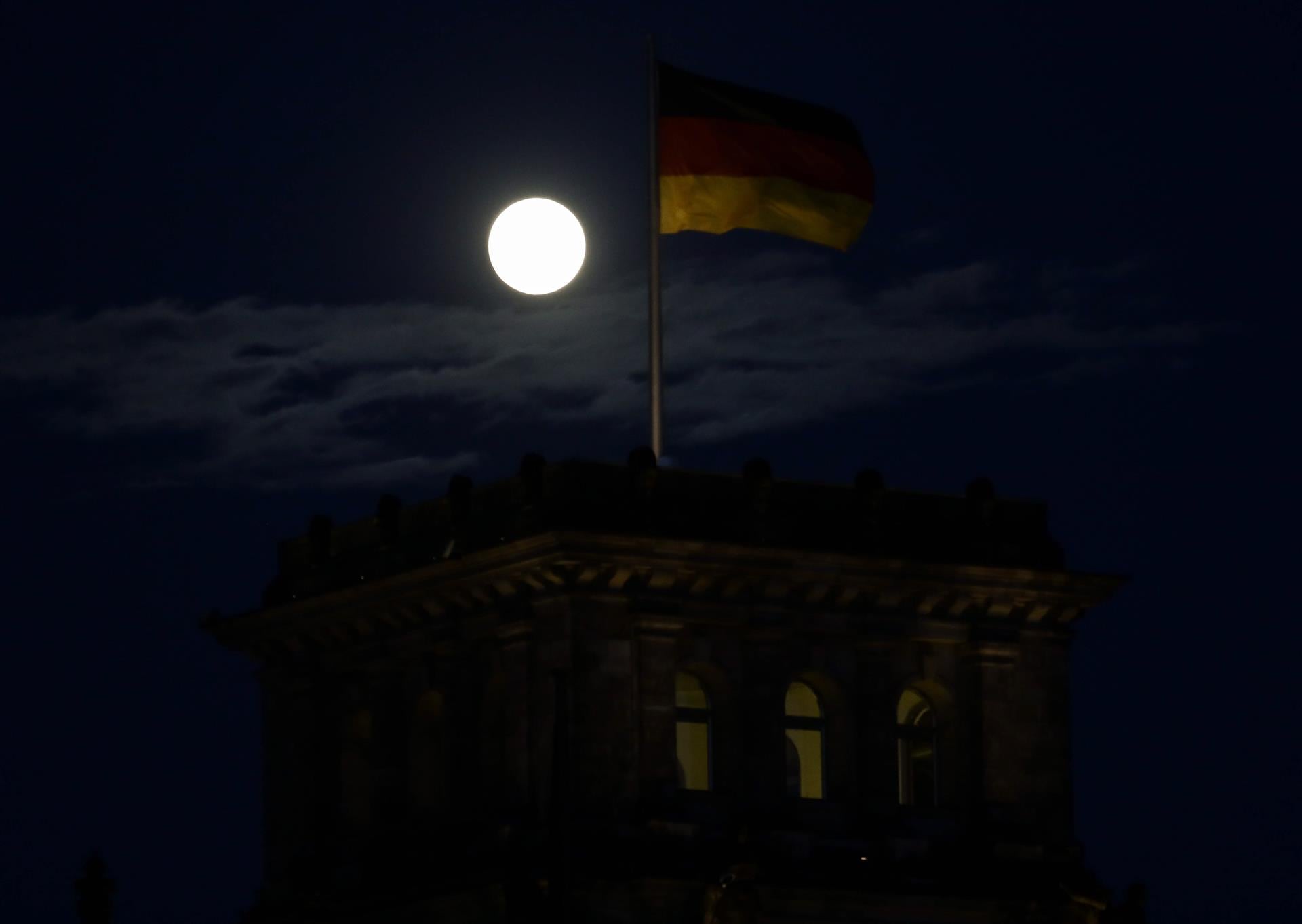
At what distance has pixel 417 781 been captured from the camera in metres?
102

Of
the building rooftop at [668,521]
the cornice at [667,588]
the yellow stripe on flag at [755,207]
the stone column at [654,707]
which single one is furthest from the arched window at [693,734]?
the yellow stripe on flag at [755,207]

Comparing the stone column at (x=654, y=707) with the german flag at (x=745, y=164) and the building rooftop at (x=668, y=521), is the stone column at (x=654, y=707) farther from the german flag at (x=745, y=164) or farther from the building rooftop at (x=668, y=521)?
the german flag at (x=745, y=164)

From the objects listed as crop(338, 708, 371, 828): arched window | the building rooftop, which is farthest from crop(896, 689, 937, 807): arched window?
crop(338, 708, 371, 828): arched window

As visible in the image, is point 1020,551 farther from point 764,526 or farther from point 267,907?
point 267,907

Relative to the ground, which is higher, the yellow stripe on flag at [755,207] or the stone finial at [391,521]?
the yellow stripe on flag at [755,207]

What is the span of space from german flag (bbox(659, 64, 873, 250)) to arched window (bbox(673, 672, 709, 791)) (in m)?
9.86

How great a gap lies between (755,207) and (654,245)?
2.56m

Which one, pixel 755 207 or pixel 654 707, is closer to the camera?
pixel 654 707

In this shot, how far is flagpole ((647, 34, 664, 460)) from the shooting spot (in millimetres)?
98875

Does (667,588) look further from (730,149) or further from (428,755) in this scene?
(730,149)

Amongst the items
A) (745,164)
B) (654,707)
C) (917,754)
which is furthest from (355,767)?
(745,164)

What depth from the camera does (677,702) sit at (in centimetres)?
9844

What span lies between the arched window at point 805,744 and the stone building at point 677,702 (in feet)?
0.24

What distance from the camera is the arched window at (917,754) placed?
333 ft
